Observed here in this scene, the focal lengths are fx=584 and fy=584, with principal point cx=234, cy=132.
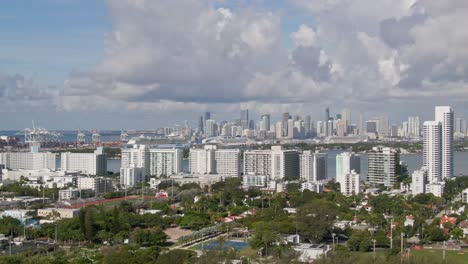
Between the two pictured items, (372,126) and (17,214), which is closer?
(17,214)

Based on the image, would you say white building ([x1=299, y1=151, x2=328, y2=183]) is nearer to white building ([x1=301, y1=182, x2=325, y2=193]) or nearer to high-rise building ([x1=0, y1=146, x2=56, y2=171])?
white building ([x1=301, y1=182, x2=325, y2=193])

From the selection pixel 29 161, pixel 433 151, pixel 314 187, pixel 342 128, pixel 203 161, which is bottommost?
pixel 314 187

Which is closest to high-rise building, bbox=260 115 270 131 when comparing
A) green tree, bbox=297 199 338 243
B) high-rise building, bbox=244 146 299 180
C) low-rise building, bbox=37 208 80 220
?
high-rise building, bbox=244 146 299 180

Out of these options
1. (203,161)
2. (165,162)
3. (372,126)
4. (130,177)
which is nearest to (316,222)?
(130,177)

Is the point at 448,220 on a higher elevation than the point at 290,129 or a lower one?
lower

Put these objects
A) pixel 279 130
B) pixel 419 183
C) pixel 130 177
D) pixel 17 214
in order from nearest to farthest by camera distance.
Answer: pixel 17 214, pixel 419 183, pixel 130 177, pixel 279 130

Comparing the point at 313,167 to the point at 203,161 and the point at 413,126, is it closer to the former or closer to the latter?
the point at 203,161

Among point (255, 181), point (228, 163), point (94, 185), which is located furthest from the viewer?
point (228, 163)
